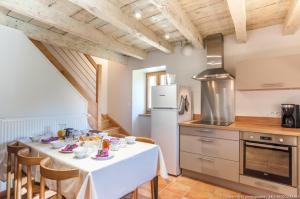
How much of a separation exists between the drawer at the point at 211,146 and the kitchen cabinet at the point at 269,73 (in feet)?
2.80

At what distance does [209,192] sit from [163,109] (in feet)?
4.50

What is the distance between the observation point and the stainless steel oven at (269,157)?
6.62 feet

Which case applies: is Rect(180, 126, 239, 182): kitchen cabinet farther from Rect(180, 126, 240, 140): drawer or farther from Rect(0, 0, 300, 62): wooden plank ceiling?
Rect(0, 0, 300, 62): wooden plank ceiling

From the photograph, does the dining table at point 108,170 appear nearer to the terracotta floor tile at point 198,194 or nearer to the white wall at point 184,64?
the terracotta floor tile at point 198,194

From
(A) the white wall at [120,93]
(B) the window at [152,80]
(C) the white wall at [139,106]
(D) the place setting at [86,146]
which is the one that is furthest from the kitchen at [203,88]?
(A) the white wall at [120,93]

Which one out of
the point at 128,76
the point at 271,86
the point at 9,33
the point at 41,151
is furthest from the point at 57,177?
the point at 128,76

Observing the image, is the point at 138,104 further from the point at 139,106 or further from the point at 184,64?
the point at 184,64

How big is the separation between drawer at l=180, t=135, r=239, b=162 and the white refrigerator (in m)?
0.16

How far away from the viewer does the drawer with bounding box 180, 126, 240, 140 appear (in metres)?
2.38

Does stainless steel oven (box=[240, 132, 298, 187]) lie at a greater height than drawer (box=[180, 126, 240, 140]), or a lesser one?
lesser

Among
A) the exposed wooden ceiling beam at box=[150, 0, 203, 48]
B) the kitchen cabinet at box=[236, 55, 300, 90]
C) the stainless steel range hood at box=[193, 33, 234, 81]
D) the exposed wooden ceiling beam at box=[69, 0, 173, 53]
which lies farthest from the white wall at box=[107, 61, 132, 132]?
the kitchen cabinet at box=[236, 55, 300, 90]

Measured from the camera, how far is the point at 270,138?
2.12m

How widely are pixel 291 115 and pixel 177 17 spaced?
1955 millimetres

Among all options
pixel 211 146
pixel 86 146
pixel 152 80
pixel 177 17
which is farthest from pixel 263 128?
pixel 152 80
